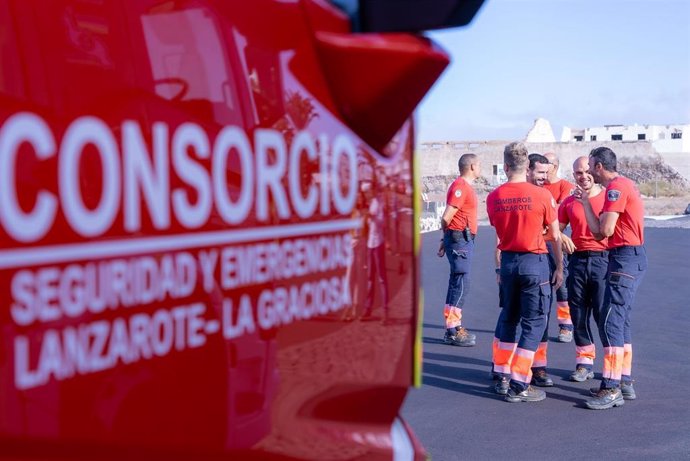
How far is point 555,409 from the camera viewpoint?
609 centimetres

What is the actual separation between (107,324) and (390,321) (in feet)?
3.07

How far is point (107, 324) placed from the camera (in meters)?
1.28

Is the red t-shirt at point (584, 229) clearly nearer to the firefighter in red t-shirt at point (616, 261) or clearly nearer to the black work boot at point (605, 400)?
the firefighter in red t-shirt at point (616, 261)

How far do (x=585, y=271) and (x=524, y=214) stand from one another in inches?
39.4

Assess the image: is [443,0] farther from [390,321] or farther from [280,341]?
[390,321]

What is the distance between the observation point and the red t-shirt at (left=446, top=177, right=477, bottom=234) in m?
7.96

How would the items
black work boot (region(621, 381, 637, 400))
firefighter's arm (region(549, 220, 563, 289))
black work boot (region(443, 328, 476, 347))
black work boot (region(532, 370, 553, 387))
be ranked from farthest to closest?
black work boot (region(443, 328, 476, 347))
black work boot (region(532, 370, 553, 387))
black work boot (region(621, 381, 637, 400))
firefighter's arm (region(549, 220, 563, 289))

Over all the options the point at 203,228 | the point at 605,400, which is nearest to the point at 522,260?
the point at 605,400

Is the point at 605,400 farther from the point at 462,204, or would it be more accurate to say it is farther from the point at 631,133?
the point at 631,133

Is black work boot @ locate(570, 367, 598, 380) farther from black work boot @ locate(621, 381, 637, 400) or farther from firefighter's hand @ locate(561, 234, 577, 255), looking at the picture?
firefighter's hand @ locate(561, 234, 577, 255)

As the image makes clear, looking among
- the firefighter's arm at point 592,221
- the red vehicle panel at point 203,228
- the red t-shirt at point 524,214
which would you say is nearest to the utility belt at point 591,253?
the firefighter's arm at point 592,221

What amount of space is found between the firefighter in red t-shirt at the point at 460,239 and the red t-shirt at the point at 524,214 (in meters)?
1.90

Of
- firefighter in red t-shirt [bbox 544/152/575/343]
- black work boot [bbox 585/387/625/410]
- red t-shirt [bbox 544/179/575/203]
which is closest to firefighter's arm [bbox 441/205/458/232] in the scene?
firefighter in red t-shirt [bbox 544/152/575/343]

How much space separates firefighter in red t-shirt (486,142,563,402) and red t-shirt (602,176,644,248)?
398 millimetres
